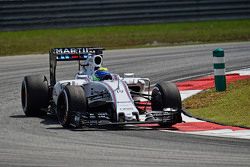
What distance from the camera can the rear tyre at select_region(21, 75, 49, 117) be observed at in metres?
15.8

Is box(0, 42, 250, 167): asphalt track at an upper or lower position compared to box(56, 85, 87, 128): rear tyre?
lower

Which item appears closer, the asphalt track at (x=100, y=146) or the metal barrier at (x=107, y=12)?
the asphalt track at (x=100, y=146)

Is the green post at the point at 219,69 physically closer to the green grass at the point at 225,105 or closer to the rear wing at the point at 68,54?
the green grass at the point at 225,105

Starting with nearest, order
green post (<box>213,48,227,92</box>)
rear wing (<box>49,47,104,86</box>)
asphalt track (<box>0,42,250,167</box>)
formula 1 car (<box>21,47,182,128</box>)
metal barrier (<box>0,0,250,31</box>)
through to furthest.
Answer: asphalt track (<box>0,42,250,167</box>), formula 1 car (<box>21,47,182,128</box>), rear wing (<box>49,47,104,86</box>), green post (<box>213,48,227,92</box>), metal barrier (<box>0,0,250,31</box>)

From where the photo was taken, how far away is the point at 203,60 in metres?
25.3

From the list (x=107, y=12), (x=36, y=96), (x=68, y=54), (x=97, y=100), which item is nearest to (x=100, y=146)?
(x=97, y=100)

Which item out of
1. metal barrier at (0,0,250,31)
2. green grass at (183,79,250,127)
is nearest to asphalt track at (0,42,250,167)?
green grass at (183,79,250,127)

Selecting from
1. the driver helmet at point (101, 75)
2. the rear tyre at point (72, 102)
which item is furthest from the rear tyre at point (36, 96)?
the rear tyre at point (72, 102)

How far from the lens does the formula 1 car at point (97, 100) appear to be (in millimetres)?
13977

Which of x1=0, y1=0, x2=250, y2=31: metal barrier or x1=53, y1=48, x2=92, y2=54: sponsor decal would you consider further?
x1=0, y1=0, x2=250, y2=31: metal barrier

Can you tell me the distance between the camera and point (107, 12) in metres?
33.8

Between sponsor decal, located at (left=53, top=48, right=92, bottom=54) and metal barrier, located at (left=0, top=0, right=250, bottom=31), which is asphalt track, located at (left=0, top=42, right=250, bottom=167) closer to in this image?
sponsor decal, located at (left=53, top=48, right=92, bottom=54)

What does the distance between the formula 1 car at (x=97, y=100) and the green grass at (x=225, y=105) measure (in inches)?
31.1

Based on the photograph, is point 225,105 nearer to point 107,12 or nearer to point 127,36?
point 127,36
